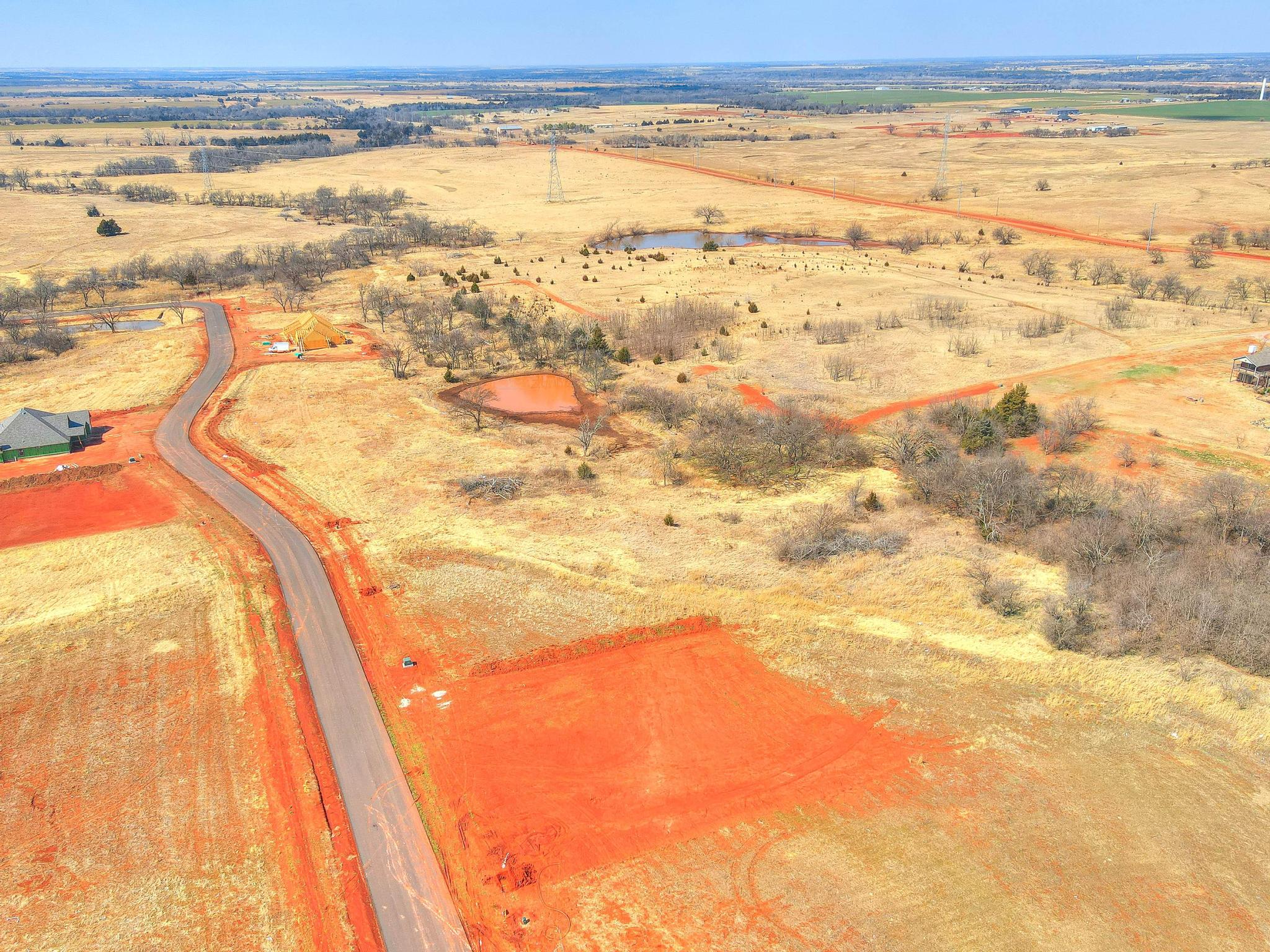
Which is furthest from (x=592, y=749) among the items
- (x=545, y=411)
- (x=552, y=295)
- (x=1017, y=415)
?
(x=552, y=295)

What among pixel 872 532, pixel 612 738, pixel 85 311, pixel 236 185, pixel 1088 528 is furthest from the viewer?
pixel 236 185

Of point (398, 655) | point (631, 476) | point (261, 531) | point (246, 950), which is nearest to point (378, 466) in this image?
point (261, 531)

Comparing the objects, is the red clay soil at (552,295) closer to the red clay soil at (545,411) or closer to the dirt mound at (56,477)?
the red clay soil at (545,411)

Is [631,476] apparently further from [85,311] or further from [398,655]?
[85,311]

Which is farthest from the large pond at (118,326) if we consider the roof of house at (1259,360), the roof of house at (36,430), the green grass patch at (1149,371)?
the roof of house at (1259,360)

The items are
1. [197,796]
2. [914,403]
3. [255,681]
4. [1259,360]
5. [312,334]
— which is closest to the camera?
[197,796]

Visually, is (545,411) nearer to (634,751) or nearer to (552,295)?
(552,295)
